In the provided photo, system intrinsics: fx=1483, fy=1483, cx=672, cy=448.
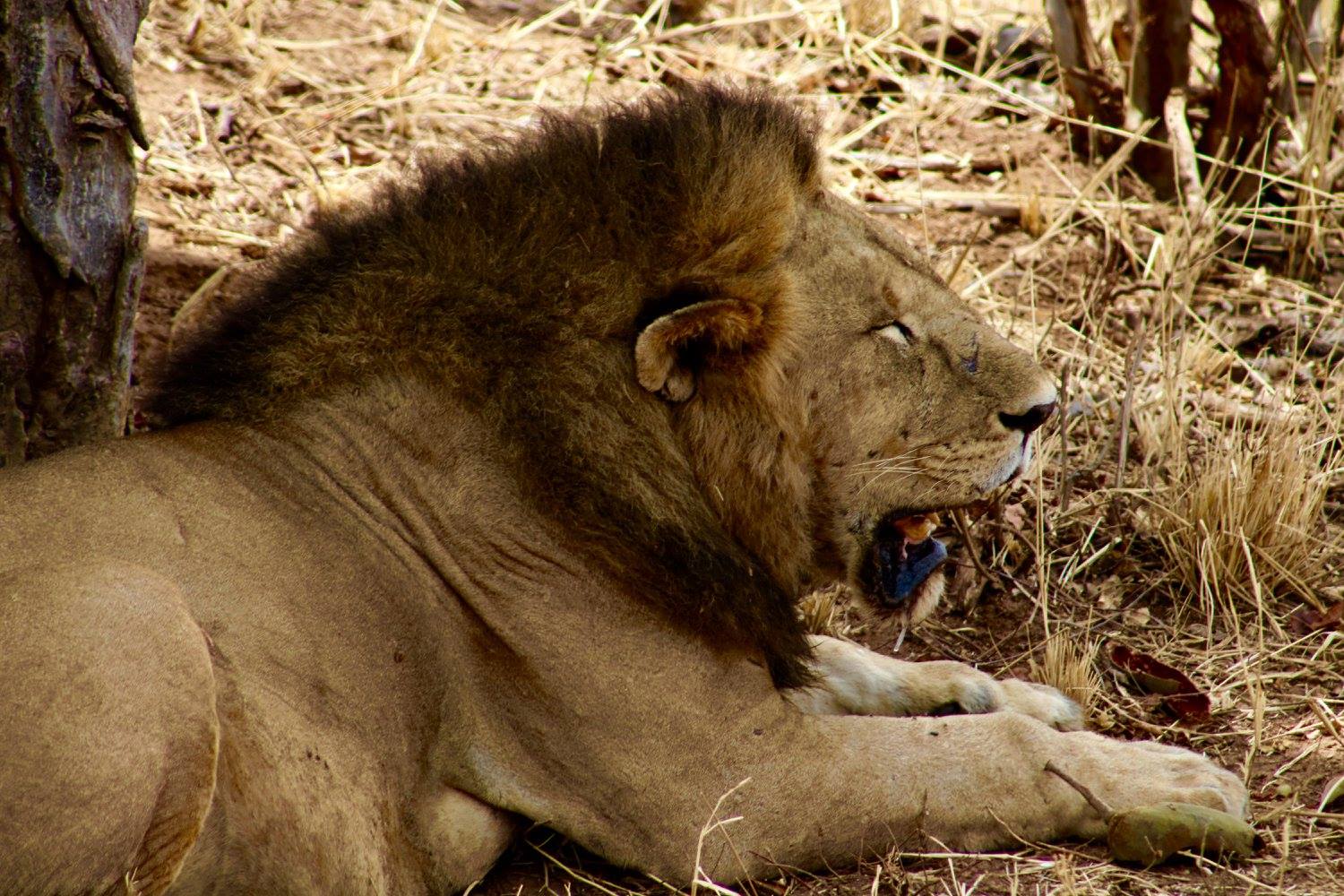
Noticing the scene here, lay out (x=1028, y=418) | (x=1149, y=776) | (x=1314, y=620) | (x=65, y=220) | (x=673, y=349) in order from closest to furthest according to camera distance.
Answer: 1. (x=673, y=349)
2. (x=1149, y=776)
3. (x=1028, y=418)
4. (x=65, y=220)
5. (x=1314, y=620)

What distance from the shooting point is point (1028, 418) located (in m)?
3.40

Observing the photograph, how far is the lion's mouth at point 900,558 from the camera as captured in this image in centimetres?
→ 353

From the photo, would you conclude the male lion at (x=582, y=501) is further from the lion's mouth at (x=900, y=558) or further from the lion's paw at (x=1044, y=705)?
the lion's paw at (x=1044, y=705)

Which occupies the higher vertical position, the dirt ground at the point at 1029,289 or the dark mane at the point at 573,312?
the dark mane at the point at 573,312

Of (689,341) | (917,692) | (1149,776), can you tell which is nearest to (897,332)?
(689,341)

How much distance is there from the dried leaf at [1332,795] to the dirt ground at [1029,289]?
46 millimetres

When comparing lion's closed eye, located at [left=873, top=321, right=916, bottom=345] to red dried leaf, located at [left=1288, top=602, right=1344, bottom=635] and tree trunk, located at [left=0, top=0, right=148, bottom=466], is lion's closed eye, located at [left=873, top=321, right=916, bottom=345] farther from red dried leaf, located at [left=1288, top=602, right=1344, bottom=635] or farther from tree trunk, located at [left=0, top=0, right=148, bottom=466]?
tree trunk, located at [left=0, top=0, right=148, bottom=466]

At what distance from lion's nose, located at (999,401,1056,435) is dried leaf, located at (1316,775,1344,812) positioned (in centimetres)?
103

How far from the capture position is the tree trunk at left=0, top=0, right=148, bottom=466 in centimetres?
345

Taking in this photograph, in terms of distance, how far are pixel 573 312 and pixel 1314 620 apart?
2.39m

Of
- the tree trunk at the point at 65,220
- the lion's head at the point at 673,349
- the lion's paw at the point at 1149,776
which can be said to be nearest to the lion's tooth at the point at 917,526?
the lion's head at the point at 673,349

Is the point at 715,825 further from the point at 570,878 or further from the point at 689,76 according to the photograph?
the point at 689,76

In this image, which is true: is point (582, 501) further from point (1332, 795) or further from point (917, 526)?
point (1332, 795)

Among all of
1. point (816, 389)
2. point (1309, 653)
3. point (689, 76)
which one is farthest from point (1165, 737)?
point (689, 76)
